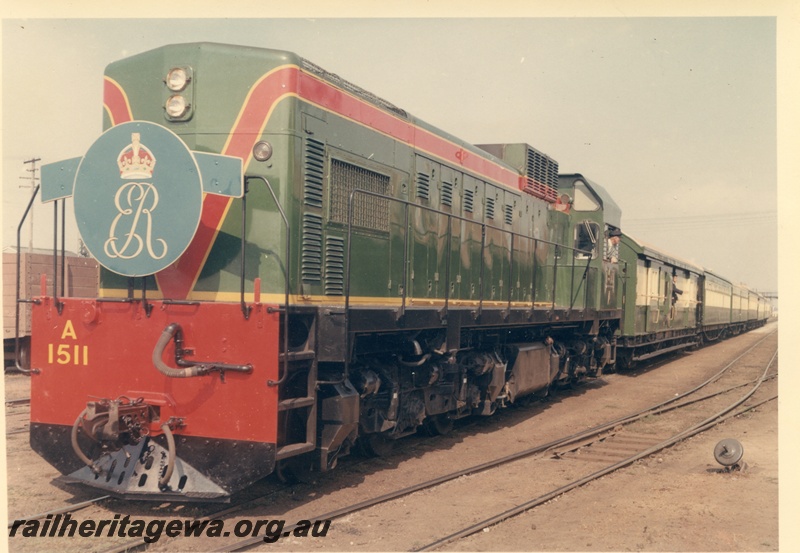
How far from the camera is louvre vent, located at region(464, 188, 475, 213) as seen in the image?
9.02m

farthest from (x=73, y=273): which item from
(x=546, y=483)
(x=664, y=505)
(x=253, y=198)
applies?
(x=664, y=505)

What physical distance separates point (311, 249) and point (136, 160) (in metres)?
1.56

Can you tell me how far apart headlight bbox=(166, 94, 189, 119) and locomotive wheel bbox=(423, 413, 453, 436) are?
4507mm

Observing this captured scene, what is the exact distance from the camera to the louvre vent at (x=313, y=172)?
600 cm

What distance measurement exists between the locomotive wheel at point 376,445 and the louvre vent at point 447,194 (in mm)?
2862

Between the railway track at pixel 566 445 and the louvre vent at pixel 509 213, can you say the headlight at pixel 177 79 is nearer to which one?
the railway track at pixel 566 445

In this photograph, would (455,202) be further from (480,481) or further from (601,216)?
(601,216)

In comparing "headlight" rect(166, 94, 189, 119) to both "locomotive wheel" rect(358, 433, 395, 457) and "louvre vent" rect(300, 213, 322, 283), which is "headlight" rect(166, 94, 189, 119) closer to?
"louvre vent" rect(300, 213, 322, 283)

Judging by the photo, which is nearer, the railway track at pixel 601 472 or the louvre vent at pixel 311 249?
the railway track at pixel 601 472

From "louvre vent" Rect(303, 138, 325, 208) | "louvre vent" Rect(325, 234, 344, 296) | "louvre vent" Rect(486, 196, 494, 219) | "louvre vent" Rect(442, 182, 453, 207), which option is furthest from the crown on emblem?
"louvre vent" Rect(486, 196, 494, 219)

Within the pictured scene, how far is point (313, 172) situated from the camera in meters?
6.09

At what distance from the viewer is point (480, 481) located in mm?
6730

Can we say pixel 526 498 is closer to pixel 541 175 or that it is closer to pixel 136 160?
pixel 136 160

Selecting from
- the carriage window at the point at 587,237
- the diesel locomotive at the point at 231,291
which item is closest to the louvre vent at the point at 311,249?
the diesel locomotive at the point at 231,291
